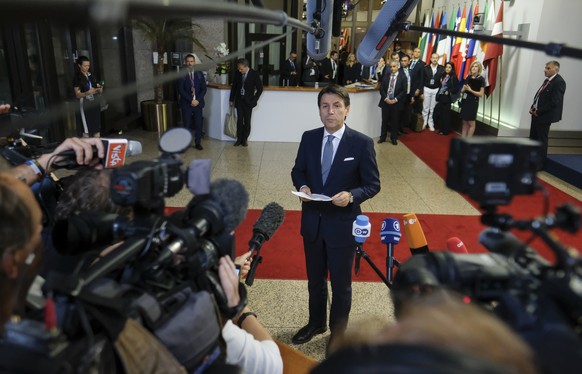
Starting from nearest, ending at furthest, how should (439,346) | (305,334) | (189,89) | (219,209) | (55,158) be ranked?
(439,346) → (219,209) → (55,158) → (305,334) → (189,89)

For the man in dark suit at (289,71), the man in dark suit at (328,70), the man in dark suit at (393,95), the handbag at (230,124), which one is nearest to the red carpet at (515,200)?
the man in dark suit at (393,95)

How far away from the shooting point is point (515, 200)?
4.46m

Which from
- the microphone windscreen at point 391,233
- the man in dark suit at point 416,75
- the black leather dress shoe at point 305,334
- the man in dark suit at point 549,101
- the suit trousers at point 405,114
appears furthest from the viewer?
the suit trousers at point 405,114

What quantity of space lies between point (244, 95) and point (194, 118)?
94 cm

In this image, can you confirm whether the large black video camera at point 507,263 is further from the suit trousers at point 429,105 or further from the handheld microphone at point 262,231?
the suit trousers at point 429,105

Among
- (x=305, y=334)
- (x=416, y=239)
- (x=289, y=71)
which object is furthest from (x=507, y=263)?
(x=289, y=71)

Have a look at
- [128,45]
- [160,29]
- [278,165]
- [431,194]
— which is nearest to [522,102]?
[431,194]

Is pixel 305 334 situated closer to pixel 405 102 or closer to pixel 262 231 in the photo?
pixel 262 231

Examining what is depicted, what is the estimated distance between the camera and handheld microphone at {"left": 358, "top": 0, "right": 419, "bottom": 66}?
145cm

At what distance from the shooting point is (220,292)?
1.01m

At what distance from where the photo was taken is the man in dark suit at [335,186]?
91.0 inches

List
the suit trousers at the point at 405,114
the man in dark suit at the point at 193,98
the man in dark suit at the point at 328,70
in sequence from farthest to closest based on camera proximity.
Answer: the man in dark suit at the point at 328,70 → the suit trousers at the point at 405,114 → the man in dark suit at the point at 193,98

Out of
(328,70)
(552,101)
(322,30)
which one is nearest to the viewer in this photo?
(322,30)

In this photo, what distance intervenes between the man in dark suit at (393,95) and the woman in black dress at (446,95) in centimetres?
111
